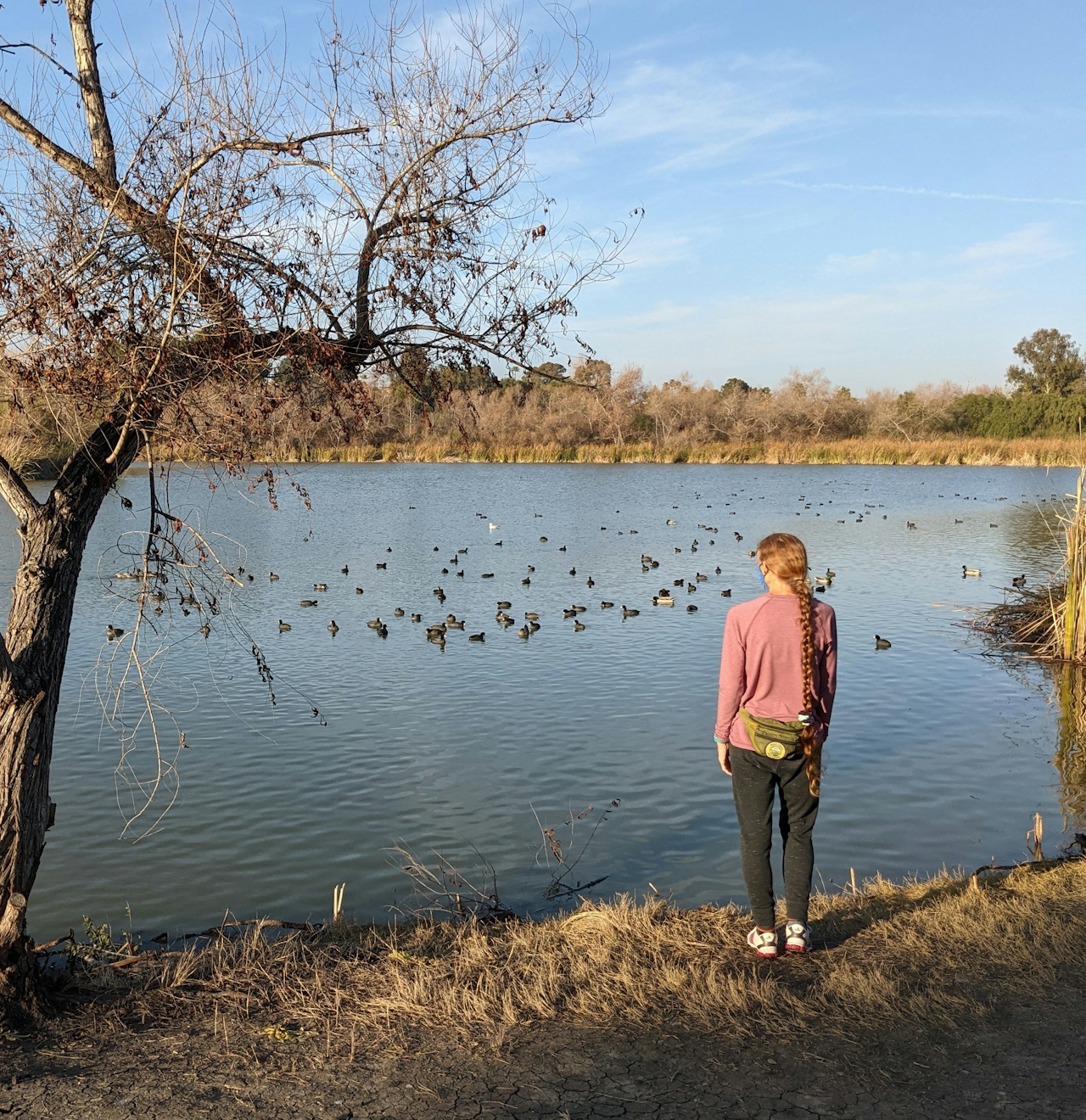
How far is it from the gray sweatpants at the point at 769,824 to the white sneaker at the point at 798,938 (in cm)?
4

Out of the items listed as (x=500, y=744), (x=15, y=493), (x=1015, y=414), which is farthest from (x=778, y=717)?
(x=1015, y=414)

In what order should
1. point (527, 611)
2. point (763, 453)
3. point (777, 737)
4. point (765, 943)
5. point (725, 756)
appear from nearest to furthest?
point (777, 737) < point (765, 943) < point (725, 756) < point (527, 611) < point (763, 453)

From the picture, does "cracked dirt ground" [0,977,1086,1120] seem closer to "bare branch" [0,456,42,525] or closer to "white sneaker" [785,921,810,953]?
"white sneaker" [785,921,810,953]

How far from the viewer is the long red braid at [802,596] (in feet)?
15.2

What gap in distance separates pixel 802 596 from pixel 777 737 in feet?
2.12

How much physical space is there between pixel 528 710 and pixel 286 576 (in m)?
11.6

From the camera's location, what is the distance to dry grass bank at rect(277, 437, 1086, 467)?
206ft

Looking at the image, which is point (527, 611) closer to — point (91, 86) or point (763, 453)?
point (91, 86)

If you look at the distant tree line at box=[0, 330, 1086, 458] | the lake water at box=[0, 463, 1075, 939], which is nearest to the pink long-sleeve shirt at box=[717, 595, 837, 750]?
the lake water at box=[0, 463, 1075, 939]

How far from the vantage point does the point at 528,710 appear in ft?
39.3

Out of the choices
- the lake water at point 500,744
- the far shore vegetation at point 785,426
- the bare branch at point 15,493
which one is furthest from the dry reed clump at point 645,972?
the far shore vegetation at point 785,426

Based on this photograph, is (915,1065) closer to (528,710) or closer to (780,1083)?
(780,1083)

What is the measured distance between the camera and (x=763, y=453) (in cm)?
6938

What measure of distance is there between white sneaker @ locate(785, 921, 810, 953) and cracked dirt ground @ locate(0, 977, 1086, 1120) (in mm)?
804
